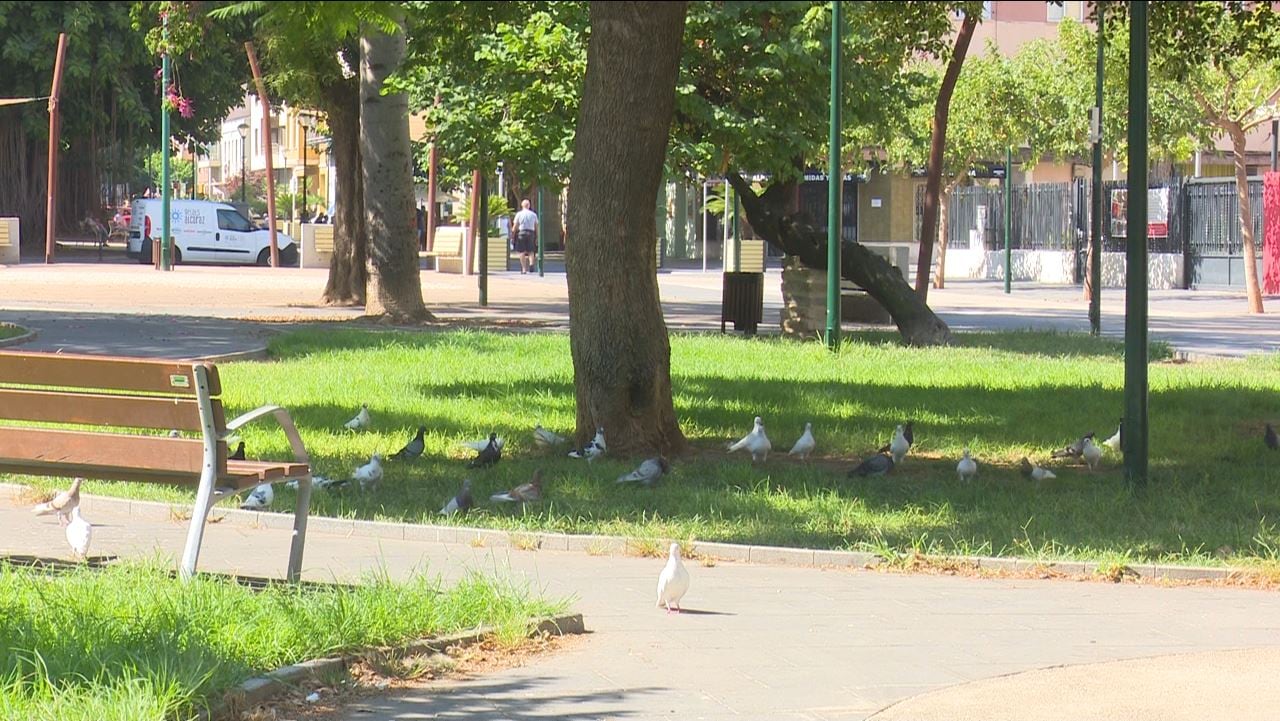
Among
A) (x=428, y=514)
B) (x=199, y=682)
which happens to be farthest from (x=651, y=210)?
(x=199, y=682)

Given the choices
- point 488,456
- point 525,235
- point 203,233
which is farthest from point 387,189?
point 203,233

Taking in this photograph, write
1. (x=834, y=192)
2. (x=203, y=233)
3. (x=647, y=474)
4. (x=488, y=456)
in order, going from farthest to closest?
(x=203, y=233), (x=834, y=192), (x=488, y=456), (x=647, y=474)

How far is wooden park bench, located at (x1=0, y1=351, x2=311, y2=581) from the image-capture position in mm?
6793

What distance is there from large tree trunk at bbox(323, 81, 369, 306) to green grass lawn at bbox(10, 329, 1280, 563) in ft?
25.0

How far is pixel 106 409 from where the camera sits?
7.12 metres

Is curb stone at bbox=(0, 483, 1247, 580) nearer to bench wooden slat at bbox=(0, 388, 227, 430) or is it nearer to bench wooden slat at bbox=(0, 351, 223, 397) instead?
bench wooden slat at bbox=(0, 388, 227, 430)

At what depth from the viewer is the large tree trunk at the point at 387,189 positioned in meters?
22.8

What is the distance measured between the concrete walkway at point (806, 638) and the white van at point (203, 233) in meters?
38.0

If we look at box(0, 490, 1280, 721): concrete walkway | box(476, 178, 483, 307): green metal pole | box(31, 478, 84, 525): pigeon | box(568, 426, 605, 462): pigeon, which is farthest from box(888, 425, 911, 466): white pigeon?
box(476, 178, 483, 307): green metal pole

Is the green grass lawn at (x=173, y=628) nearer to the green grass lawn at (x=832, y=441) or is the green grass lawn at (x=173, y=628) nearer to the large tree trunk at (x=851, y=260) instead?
the green grass lawn at (x=832, y=441)

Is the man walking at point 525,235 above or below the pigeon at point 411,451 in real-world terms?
above

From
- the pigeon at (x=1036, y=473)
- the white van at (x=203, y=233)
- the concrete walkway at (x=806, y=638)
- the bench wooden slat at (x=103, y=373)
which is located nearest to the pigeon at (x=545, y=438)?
the concrete walkway at (x=806, y=638)

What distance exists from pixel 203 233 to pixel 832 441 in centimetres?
3659

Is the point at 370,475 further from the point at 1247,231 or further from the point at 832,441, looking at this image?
the point at 1247,231
